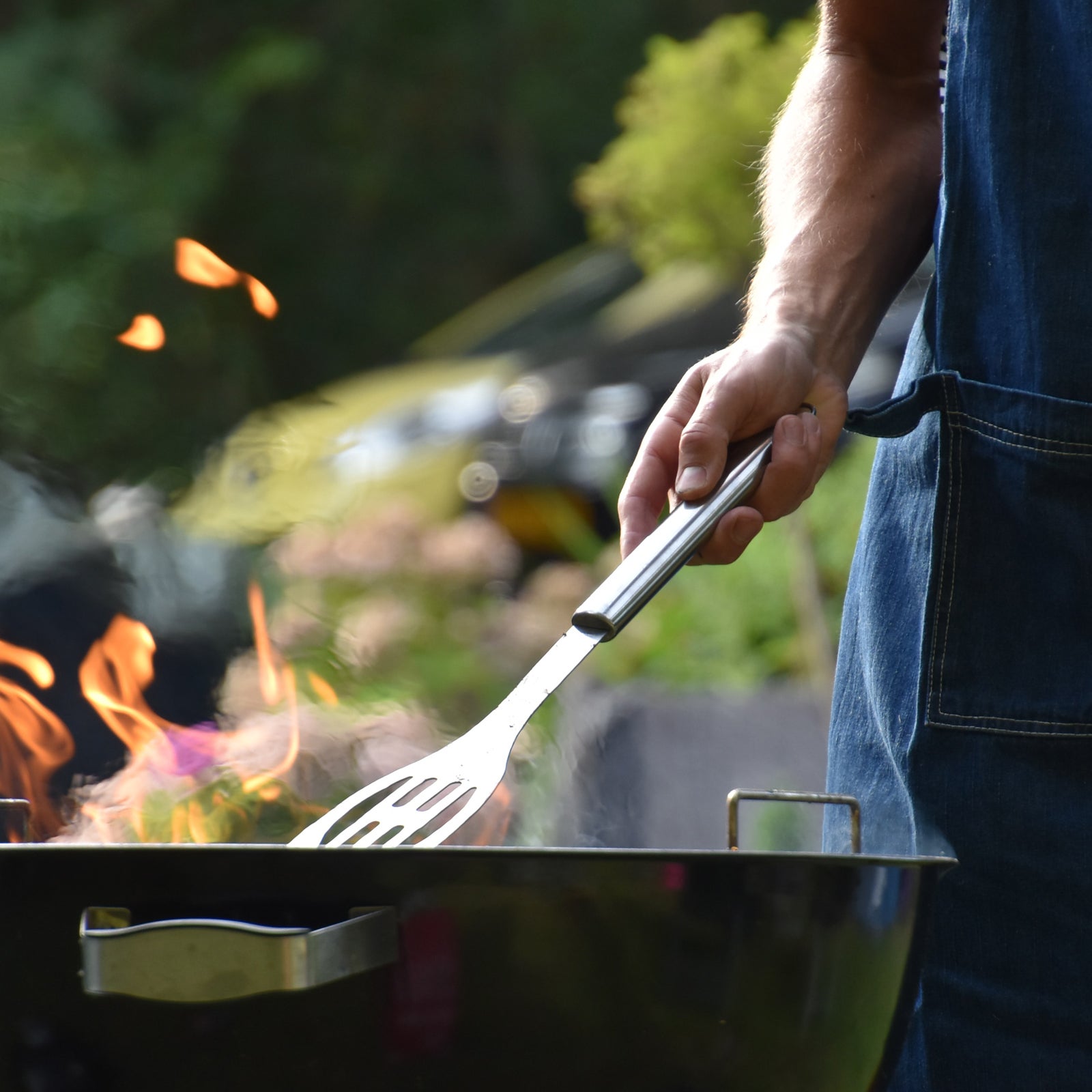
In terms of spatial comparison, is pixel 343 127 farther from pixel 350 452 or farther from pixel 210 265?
pixel 210 265

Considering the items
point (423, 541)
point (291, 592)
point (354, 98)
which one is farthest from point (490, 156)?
point (291, 592)

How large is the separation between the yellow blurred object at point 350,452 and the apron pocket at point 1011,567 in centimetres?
84

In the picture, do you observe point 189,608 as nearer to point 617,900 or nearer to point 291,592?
point 291,592

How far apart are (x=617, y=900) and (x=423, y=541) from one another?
296 centimetres

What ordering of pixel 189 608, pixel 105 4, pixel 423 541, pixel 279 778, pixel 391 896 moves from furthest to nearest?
1. pixel 105 4
2. pixel 423 541
3. pixel 189 608
4. pixel 279 778
5. pixel 391 896

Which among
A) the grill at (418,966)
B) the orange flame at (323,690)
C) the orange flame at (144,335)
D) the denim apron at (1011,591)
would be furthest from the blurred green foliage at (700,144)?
the grill at (418,966)

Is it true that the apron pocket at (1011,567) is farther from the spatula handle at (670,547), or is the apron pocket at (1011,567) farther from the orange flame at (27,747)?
the orange flame at (27,747)

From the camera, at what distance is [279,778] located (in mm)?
1410

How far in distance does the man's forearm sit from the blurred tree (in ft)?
17.9

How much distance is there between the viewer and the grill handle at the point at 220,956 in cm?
55

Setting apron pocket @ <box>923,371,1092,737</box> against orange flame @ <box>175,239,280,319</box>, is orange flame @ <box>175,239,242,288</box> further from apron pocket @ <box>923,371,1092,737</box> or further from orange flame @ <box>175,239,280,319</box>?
apron pocket @ <box>923,371,1092,737</box>

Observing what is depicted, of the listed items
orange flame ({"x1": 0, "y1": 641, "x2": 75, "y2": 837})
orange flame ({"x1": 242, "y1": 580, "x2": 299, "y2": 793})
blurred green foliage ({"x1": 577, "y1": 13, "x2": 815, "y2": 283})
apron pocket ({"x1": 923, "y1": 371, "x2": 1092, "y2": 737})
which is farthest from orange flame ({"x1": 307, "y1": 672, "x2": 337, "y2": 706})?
blurred green foliage ({"x1": 577, "y1": 13, "x2": 815, "y2": 283})

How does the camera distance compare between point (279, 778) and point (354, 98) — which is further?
point (354, 98)

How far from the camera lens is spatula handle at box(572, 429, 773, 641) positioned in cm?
73
